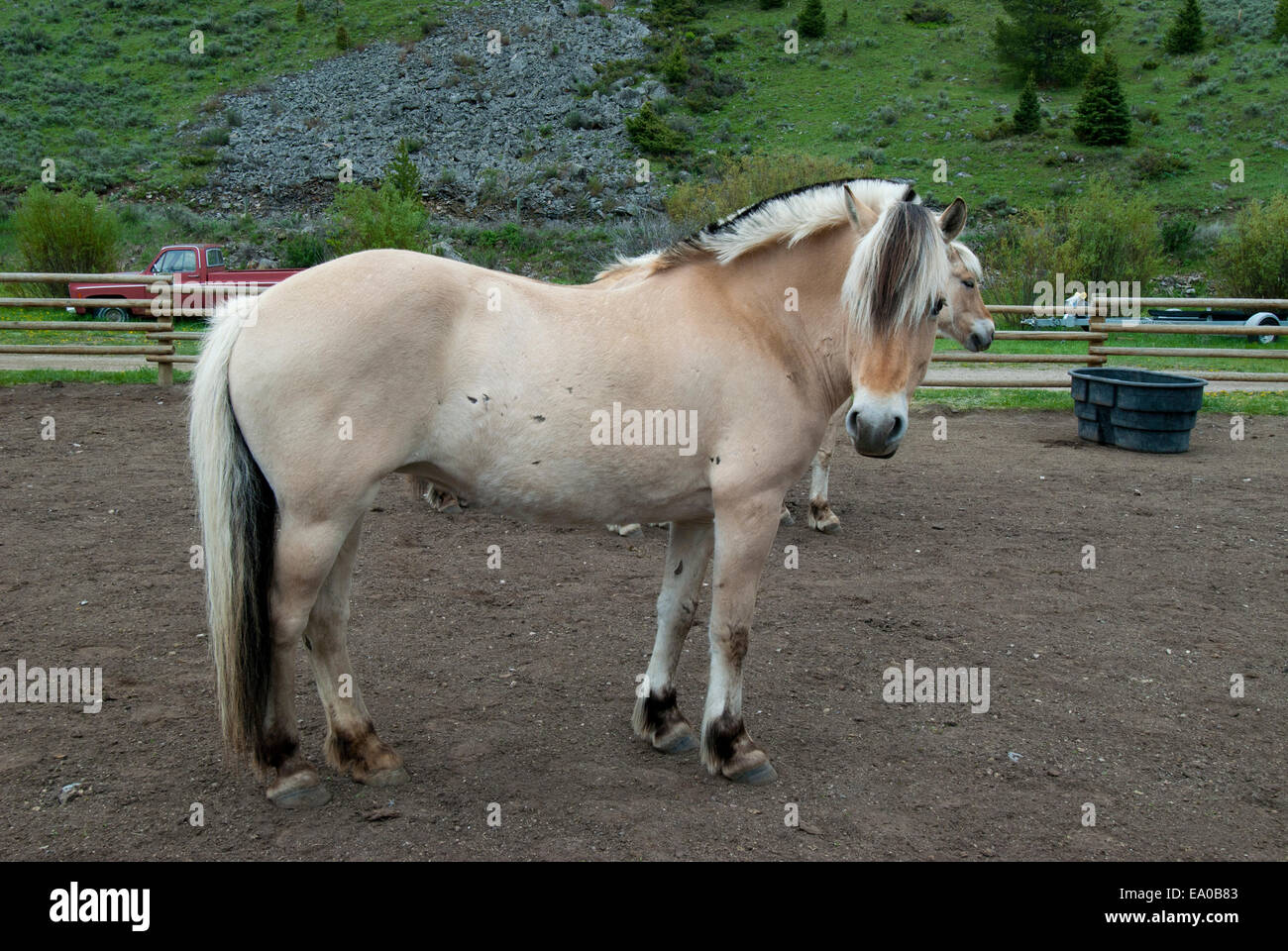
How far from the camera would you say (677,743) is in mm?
3885

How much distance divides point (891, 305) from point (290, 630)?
2364 mm

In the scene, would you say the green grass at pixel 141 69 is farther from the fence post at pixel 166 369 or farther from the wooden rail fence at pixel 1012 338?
the fence post at pixel 166 369

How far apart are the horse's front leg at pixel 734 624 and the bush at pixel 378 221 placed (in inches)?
718

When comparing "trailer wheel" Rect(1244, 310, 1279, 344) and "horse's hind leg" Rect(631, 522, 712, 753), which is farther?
"trailer wheel" Rect(1244, 310, 1279, 344)

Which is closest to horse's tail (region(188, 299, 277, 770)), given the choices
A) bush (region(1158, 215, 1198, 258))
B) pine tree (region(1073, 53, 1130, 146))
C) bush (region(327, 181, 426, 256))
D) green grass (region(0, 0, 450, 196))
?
bush (region(327, 181, 426, 256))

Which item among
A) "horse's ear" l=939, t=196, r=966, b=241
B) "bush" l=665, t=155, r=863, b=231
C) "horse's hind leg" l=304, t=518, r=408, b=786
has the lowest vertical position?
"horse's hind leg" l=304, t=518, r=408, b=786

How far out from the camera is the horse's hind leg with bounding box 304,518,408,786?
135 inches

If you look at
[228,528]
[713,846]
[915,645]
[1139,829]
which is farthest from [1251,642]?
[228,528]

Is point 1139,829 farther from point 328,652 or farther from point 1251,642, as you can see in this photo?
point 328,652

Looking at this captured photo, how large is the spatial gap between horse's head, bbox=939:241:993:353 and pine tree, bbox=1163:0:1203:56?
5666 centimetres

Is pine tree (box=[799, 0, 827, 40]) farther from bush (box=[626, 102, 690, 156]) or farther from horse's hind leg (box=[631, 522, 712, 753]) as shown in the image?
horse's hind leg (box=[631, 522, 712, 753])

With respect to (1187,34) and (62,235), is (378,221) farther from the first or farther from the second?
(1187,34)

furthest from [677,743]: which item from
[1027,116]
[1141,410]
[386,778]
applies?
[1027,116]

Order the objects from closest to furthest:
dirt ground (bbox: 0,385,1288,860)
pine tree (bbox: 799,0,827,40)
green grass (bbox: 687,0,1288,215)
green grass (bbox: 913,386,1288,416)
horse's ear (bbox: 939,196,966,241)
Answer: dirt ground (bbox: 0,385,1288,860) < horse's ear (bbox: 939,196,966,241) < green grass (bbox: 913,386,1288,416) < green grass (bbox: 687,0,1288,215) < pine tree (bbox: 799,0,827,40)
